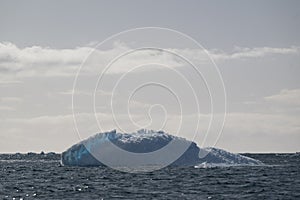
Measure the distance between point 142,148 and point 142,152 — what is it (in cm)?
111

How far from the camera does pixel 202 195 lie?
188 feet

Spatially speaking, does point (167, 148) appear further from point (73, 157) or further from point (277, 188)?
point (277, 188)

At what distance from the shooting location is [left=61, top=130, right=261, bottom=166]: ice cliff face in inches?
4181

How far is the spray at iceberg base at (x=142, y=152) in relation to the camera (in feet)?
351

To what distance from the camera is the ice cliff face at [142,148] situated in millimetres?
106188

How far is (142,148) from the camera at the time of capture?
108 meters

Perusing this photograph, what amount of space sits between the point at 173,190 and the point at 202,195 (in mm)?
5202

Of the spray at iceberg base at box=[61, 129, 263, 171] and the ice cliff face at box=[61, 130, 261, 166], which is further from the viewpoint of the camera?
the spray at iceberg base at box=[61, 129, 263, 171]

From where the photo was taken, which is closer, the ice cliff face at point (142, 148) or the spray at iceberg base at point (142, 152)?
the ice cliff face at point (142, 148)

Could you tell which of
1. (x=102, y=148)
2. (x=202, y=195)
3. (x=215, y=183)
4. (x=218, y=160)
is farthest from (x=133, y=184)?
(x=218, y=160)

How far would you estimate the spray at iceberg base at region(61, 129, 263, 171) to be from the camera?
10688cm

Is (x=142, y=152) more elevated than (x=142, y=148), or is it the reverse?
(x=142, y=148)

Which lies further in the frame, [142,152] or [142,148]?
[142,152]

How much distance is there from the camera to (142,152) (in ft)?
357
